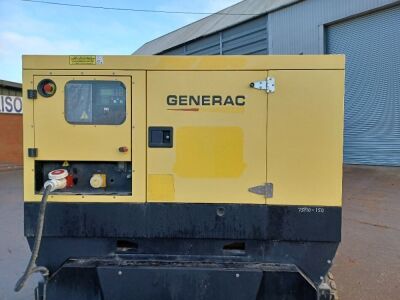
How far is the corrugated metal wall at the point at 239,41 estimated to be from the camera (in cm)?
1847

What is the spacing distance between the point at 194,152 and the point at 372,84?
12981 mm

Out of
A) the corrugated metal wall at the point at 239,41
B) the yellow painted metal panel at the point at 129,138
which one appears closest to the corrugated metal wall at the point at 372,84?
the corrugated metal wall at the point at 239,41

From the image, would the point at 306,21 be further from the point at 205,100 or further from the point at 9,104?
the point at 205,100

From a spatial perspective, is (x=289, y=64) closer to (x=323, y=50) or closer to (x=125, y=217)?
(x=125, y=217)

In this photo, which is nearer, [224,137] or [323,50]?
[224,137]

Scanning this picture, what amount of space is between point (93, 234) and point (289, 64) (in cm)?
180

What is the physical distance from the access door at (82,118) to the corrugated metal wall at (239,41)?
15.9 meters

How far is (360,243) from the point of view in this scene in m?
6.79

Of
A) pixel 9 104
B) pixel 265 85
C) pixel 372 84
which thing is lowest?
pixel 265 85

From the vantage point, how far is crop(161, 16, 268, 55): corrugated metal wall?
1847 cm

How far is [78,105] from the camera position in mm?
Result: 3129

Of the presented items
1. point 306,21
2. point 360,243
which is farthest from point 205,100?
point 306,21

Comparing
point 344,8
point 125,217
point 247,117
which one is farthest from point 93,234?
point 344,8

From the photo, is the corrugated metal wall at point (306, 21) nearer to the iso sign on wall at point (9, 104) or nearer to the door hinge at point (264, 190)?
the iso sign on wall at point (9, 104)
